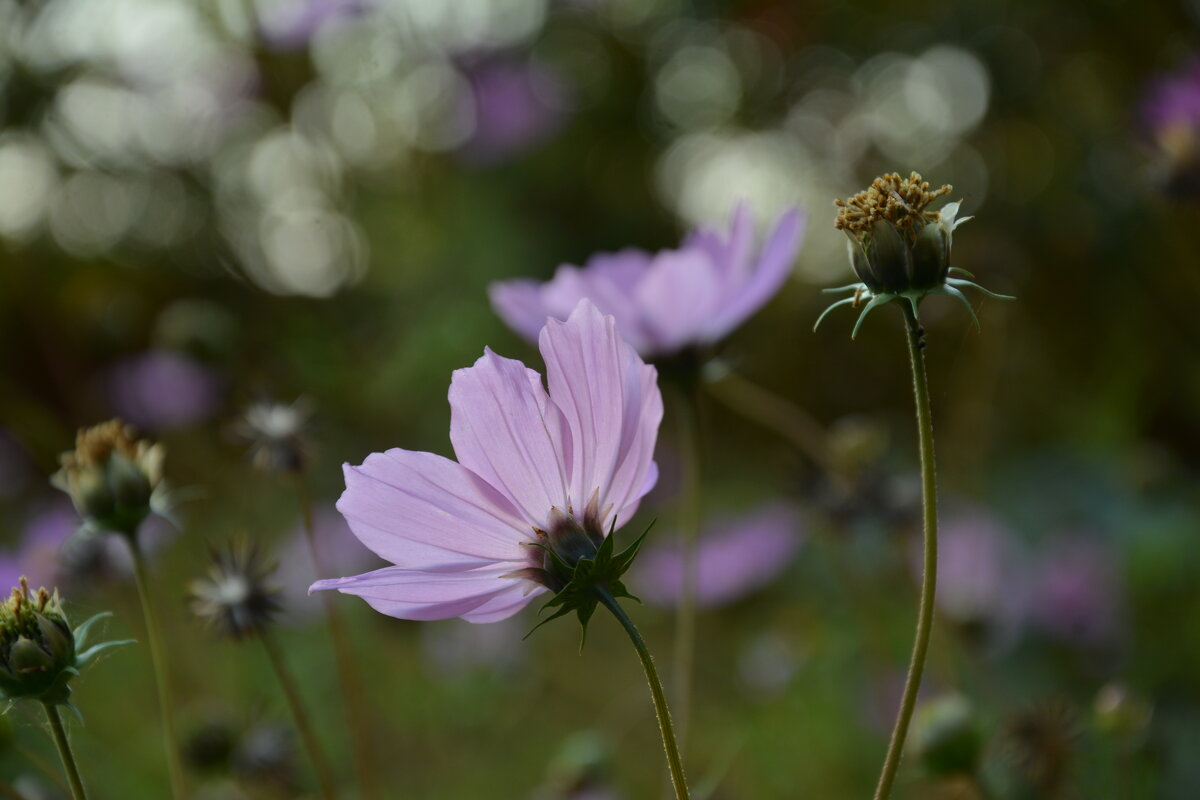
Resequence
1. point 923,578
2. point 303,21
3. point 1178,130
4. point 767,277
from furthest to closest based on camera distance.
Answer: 1. point 303,21
2. point 1178,130
3. point 767,277
4. point 923,578

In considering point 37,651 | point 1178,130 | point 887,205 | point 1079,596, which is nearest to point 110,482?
point 37,651

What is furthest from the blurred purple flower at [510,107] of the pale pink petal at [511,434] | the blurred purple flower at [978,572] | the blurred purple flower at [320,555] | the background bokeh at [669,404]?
the pale pink petal at [511,434]

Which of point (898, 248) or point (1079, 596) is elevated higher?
point (1079, 596)

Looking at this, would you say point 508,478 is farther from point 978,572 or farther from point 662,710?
point 978,572

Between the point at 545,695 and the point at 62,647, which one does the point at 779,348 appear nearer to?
the point at 545,695

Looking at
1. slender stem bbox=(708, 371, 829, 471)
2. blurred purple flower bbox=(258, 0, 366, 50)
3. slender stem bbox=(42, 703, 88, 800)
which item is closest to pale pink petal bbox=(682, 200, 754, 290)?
slender stem bbox=(708, 371, 829, 471)

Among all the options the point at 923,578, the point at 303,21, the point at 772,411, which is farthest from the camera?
the point at 303,21
